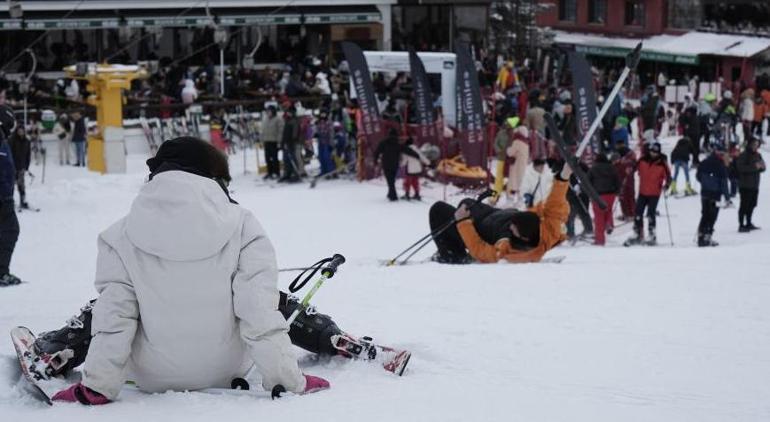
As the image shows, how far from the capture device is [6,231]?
9.77 meters

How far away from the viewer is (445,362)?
227 inches

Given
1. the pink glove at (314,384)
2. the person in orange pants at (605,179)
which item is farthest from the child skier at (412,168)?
the pink glove at (314,384)

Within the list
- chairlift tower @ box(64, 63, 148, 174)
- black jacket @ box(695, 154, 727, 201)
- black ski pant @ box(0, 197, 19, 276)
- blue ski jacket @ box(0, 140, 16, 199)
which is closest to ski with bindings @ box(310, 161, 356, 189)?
chairlift tower @ box(64, 63, 148, 174)

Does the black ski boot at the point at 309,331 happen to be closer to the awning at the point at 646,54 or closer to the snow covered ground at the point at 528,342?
the snow covered ground at the point at 528,342

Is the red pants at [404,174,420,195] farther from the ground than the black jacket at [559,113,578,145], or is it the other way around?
the black jacket at [559,113,578,145]

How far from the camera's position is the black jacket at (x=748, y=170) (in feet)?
52.6

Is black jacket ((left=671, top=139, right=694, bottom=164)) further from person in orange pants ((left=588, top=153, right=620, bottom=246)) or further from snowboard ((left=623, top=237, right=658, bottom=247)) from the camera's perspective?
snowboard ((left=623, top=237, right=658, bottom=247))

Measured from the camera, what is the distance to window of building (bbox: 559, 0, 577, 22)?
147 ft

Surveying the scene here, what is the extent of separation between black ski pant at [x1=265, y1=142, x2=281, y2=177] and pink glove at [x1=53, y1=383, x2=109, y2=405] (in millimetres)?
16306

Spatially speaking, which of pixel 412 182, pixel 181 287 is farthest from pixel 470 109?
pixel 181 287

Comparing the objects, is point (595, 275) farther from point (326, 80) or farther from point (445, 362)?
point (326, 80)

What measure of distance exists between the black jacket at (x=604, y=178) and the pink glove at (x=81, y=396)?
1122 centimetres

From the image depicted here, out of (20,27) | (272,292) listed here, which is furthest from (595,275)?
(20,27)

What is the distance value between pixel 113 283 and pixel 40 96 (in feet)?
77.5
